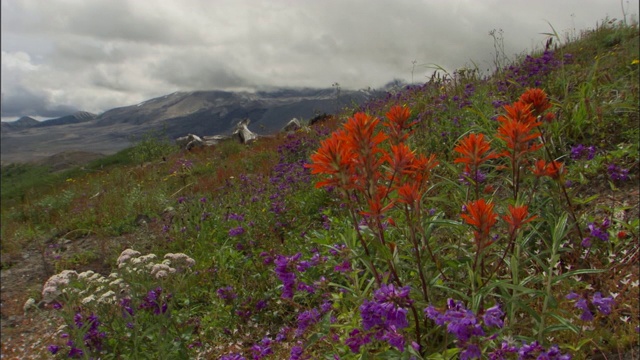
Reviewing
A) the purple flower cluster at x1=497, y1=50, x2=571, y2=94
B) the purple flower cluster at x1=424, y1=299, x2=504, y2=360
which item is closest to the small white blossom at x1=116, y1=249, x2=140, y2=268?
the purple flower cluster at x1=424, y1=299, x2=504, y2=360

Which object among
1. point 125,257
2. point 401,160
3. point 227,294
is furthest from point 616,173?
point 125,257

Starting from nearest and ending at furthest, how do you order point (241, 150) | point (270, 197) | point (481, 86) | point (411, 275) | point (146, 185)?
1. point (411, 275)
2. point (270, 197)
3. point (481, 86)
4. point (146, 185)
5. point (241, 150)

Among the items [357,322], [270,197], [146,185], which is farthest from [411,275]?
[146,185]

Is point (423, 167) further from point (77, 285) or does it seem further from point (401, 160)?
point (77, 285)

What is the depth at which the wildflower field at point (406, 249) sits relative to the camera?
1.56 metres

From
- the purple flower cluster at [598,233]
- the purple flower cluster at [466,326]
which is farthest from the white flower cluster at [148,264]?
the purple flower cluster at [598,233]

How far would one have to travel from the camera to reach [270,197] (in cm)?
512

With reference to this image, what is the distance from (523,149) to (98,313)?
2776 millimetres

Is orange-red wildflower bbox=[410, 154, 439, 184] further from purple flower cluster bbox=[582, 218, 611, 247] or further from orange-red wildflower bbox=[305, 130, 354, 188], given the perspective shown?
purple flower cluster bbox=[582, 218, 611, 247]

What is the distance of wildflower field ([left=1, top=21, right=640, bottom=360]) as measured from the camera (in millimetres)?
1562

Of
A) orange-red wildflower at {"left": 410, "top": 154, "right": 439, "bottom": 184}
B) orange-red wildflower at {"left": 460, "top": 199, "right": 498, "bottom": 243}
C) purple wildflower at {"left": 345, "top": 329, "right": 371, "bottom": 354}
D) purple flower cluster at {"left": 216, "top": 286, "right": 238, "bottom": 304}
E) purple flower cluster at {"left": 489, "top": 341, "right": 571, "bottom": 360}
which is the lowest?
purple flower cluster at {"left": 216, "top": 286, "right": 238, "bottom": 304}

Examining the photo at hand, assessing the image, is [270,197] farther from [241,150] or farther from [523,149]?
[241,150]

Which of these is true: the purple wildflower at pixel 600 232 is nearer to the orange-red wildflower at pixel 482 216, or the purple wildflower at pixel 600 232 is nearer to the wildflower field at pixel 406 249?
the wildflower field at pixel 406 249

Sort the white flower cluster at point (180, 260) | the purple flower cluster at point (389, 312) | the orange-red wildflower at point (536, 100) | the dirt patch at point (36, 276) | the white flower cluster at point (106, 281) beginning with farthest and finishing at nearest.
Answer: the dirt patch at point (36, 276) → the white flower cluster at point (180, 260) → the white flower cluster at point (106, 281) → the orange-red wildflower at point (536, 100) → the purple flower cluster at point (389, 312)
